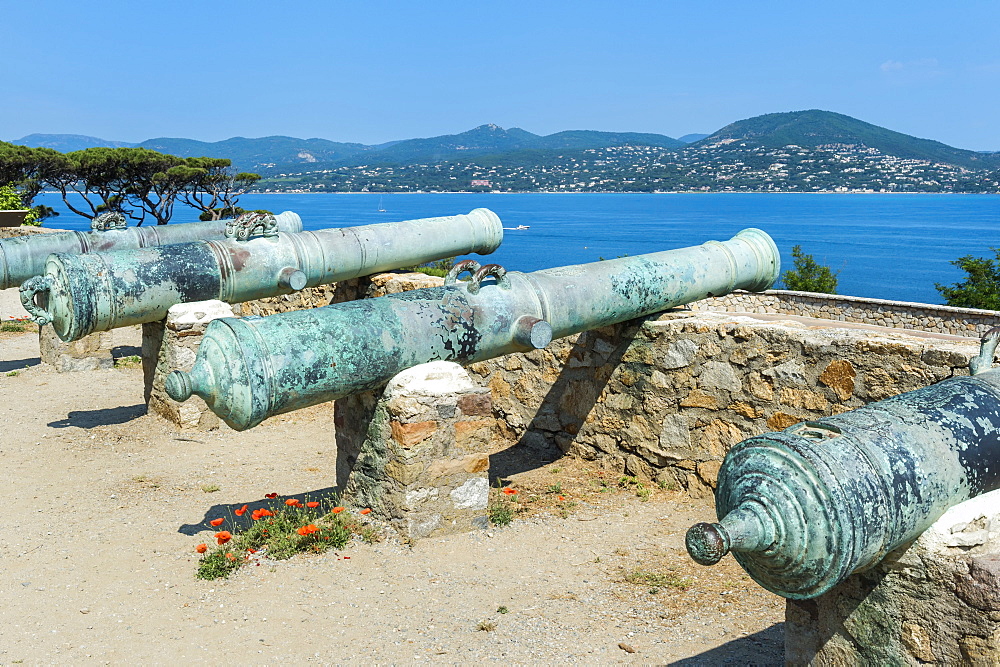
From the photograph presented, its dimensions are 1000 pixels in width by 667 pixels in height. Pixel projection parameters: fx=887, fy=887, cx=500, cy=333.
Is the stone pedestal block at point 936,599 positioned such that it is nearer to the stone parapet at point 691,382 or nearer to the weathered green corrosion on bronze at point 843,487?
the weathered green corrosion on bronze at point 843,487

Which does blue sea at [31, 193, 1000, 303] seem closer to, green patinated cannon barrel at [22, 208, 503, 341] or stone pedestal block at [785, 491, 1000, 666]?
green patinated cannon barrel at [22, 208, 503, 341]

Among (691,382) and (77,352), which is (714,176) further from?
(691,382)

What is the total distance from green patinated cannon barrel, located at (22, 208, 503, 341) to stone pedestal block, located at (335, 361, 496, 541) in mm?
2352

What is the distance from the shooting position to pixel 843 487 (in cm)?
221

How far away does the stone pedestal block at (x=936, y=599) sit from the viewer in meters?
2.36

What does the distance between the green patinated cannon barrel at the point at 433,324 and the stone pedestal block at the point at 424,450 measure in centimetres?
16

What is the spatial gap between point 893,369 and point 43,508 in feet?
15.9

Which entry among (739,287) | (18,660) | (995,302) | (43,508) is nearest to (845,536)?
(18,660)

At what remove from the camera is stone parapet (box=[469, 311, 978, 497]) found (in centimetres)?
476

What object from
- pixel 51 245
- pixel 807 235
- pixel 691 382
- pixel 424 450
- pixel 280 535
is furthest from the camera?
pixel 807 235

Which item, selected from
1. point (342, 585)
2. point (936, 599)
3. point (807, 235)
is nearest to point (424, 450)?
point (342, 585)

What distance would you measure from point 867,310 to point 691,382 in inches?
279

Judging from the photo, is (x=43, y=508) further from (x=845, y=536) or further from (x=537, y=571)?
(x=845, y=536)

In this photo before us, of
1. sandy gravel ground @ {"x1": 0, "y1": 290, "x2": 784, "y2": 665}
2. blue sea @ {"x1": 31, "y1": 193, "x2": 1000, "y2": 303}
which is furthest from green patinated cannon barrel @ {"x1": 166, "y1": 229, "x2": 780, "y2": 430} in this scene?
blue sea @ {"x1": 31, "y1": 193, "x2": 1000, "y2": 303}
